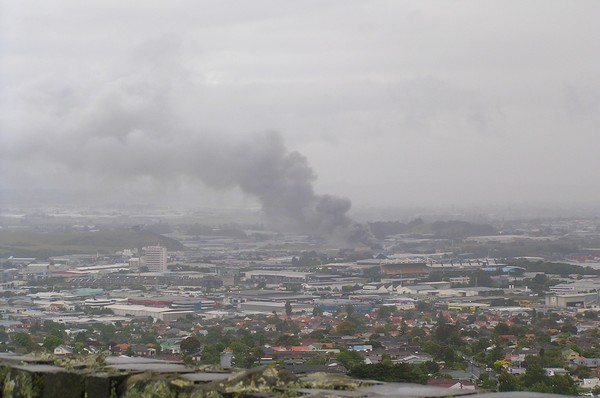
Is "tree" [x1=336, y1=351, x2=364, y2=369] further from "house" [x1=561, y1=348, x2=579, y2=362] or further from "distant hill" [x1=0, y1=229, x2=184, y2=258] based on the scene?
"distant hill" [x1=0, y1=229, x2=184, y2=258]

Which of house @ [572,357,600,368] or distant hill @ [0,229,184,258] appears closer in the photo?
house @ [572,357,600,368]

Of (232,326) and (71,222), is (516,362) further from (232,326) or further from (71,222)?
(71,222)

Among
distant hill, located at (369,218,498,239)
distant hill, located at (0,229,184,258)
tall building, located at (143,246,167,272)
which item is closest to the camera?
tall building, located at (143,246,167,272)

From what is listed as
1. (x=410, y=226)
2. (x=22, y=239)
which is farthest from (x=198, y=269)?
(x=410, y=226)

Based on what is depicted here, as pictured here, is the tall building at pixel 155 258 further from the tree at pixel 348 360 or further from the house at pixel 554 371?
the house at pixel 554 371

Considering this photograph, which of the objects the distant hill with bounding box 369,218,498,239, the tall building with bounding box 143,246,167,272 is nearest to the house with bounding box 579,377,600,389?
the tall building with bounding box 143,246,167,272

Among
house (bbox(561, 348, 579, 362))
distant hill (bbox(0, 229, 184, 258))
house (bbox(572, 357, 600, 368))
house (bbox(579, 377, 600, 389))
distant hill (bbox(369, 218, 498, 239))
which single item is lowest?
house (bbox(561, 348, 579, 362))
